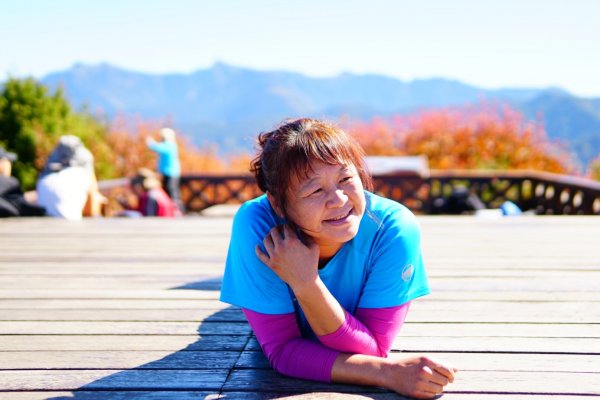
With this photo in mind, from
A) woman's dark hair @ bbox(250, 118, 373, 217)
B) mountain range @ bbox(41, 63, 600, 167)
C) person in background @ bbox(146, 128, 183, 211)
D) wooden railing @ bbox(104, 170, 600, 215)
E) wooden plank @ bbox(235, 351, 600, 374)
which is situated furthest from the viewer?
mountain range @ bbox(41, 63, 600, 167)

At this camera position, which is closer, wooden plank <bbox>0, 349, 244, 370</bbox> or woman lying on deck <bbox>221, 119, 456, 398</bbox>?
woman lying on deck <bbox>221, 119, 456, 398</bbox>

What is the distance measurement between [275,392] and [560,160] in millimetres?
10819

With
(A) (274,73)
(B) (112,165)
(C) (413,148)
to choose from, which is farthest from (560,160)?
(A) (274,73)

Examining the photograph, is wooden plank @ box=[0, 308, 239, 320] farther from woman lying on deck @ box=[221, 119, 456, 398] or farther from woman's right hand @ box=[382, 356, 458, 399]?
woman's right hand @ box=[382, 356, 458, 399]

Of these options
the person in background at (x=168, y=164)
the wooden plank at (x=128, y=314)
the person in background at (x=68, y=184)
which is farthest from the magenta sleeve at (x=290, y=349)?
the person in background at (x=168, y=164)

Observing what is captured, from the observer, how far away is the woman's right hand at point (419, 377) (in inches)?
63.4

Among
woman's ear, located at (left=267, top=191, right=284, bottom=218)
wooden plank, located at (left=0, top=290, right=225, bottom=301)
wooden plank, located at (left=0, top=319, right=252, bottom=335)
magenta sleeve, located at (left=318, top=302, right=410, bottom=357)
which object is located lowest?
wooden plank, located at (left=0, top=290, right=225, bottom=301)

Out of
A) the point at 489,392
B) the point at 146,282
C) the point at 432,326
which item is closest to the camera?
the point at 489,392

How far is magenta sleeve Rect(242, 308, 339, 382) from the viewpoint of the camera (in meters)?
1.72

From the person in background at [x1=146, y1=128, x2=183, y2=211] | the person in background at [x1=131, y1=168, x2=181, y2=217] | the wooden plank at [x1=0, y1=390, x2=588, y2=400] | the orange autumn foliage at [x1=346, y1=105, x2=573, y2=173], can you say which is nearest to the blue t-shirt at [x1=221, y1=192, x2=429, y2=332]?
the wooden plank at [x1=0, y1=390, x2=588, y2=400]

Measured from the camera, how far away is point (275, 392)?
5.51 ft

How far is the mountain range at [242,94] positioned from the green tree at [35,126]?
7042 centimetres

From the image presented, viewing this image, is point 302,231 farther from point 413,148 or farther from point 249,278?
point 413,148

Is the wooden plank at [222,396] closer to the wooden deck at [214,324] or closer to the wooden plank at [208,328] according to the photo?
the wooden deck at [214,324]
